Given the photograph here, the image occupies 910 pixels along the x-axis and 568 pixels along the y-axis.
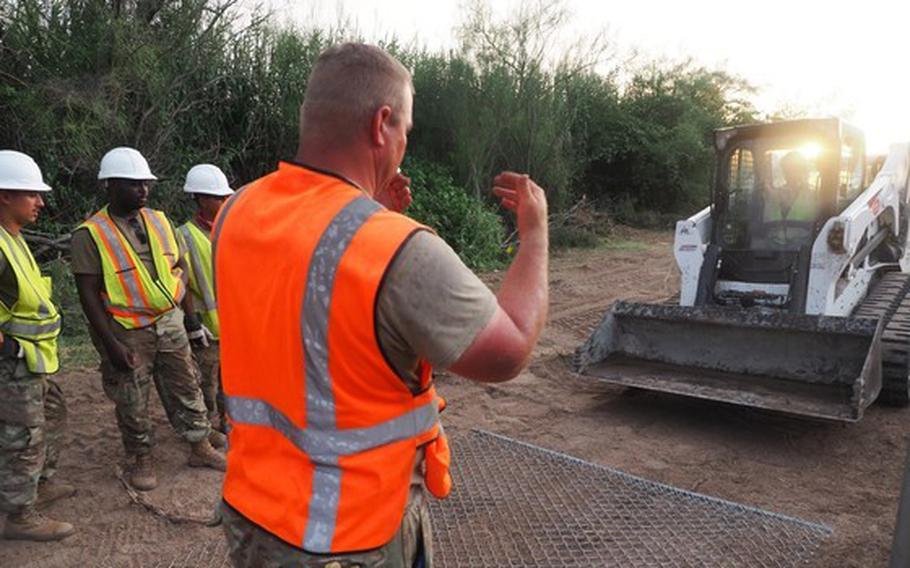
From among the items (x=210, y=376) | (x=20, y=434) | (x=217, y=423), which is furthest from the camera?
(x=217, y=423)

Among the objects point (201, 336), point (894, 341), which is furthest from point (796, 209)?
point (201, 336)

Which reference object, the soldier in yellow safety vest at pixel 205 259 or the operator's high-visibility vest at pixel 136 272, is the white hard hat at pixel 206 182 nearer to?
the soldier in yellow safety vest at pixel 205 259

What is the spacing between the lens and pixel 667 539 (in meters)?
3.26

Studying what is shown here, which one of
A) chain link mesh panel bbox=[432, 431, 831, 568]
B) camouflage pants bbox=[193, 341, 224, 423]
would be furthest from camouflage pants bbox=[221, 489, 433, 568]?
camouflage pants bbox=[193, 341, 224, 423]

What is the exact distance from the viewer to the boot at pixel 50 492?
3629 mm

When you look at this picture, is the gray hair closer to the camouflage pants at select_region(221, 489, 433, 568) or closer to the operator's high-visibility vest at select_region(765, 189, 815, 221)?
the camouflage pants at select_region(221, 489, 433, 568)

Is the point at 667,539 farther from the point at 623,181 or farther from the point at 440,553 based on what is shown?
the point at 623,181

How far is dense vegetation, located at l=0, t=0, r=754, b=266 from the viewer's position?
682cm

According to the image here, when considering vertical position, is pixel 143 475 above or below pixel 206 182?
below

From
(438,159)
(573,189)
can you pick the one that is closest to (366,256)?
(438,159)

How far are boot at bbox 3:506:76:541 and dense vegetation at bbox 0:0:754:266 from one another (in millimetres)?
4640

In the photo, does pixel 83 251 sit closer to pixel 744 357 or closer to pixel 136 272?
pixel 136 272

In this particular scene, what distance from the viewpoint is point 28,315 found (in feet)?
10.8

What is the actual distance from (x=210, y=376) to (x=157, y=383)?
1.89ft
